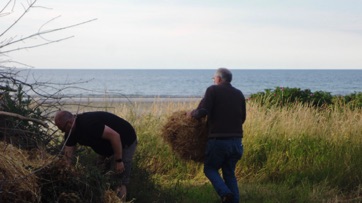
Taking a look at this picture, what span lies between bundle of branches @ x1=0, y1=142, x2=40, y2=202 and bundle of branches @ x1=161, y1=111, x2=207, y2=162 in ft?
13.2

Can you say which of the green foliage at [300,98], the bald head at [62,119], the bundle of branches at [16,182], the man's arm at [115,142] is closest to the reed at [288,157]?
the man's arm at [115,142]

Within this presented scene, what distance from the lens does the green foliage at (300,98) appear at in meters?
17.2

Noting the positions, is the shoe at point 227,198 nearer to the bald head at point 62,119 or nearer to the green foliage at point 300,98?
the bald head at point 62,119

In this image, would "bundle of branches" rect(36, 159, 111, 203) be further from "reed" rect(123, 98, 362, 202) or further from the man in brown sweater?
"reed" rect(123, 98, 362, 202)

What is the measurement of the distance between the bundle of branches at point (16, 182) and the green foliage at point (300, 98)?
11.4 m

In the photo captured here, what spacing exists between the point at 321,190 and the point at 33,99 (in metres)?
5.13

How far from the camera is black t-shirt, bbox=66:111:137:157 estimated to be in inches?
306

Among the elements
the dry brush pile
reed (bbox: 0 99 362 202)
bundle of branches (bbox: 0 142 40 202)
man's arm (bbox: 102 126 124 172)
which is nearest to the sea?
man's arm (bbox: 102 126 124 172)

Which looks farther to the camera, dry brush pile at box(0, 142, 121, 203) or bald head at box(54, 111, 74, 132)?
bald head at box(54, 111, 74, 132)

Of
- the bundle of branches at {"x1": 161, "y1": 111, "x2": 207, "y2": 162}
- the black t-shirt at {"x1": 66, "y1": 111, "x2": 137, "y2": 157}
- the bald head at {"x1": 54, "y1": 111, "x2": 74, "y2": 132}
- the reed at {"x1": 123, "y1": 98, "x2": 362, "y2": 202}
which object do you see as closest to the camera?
the bald head at {"x1": 54, "y1": 111, "x2": 74, "y2": 132}

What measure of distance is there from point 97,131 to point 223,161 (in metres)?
2.39

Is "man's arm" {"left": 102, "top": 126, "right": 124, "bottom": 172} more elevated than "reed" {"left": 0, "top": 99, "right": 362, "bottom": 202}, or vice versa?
"man's arm" {"left": 102, "top": 126, "right": 124, "bottom": 172}

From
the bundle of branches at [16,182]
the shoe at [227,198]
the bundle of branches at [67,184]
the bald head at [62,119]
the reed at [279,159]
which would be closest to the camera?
the bundle of branches at [16,182]

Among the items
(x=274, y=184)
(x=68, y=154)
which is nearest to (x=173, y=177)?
(x=274, y=184)
